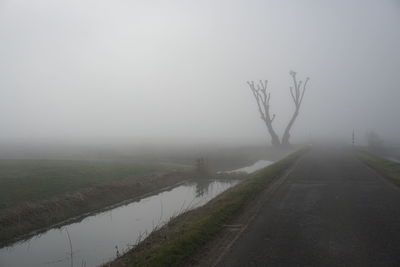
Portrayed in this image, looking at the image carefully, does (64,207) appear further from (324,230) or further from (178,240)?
(324,230)

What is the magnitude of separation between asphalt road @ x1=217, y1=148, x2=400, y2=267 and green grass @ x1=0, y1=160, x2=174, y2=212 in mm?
13056

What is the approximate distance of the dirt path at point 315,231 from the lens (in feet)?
24.1

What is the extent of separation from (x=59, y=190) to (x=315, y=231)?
650 inches

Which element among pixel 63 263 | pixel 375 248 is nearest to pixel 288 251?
pixel 375 248

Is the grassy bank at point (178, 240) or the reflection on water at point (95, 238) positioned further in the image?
the reflection on water at point (95, 238)

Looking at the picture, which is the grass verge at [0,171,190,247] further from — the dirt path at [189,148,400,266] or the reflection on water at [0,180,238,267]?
the dirt path at [189,148,400,266]

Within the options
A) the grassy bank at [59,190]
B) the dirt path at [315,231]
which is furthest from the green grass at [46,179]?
the dirt path at [315,231]

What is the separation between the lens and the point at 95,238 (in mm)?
14367

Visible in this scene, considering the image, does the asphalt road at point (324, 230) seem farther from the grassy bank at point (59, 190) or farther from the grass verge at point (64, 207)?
the grassy bank at point (59, 190)

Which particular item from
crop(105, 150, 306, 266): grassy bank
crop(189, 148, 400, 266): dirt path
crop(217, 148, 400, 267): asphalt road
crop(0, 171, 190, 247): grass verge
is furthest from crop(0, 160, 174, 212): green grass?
crop(217, 148, 400, 267): asphalt road

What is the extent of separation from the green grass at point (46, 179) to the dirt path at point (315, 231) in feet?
41.2

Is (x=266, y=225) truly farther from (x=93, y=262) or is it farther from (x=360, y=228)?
(x=93, y=262)

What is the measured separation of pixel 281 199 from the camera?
1420 centimetres

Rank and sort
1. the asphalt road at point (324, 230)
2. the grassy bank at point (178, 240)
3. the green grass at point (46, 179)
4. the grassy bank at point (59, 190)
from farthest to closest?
the green grass at point (46, 179) < the grassy bank at point (59, 190) < the grassy bank at point (178, 240) < the asphalt road at point (324, 230)
